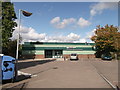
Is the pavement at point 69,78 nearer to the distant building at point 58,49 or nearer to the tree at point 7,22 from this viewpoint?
the tree at point 7,22

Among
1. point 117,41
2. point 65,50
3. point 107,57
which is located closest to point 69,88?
point 107,57

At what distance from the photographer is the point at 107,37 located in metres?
38.8

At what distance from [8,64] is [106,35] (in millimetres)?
33928

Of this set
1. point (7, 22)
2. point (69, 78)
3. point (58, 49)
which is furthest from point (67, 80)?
point (58, 49)

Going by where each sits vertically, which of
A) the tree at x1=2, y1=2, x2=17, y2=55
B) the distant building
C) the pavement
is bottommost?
the pavement

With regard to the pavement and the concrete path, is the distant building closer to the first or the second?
the pavement

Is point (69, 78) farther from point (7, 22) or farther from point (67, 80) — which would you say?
point (7, 22)

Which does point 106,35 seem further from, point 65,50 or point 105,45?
point 65,50

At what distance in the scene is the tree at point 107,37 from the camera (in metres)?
37.9

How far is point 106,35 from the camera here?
38875 millimetres

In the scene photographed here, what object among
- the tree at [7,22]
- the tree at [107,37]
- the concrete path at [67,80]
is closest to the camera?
the concrete path at [67,80]

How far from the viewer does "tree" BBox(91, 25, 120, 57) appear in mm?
37938

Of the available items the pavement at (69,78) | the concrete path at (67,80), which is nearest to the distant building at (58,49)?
the pavement at (69,78)

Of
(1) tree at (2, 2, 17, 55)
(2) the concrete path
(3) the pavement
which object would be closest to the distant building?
(1) tree at (2, 2, 17, 55)
